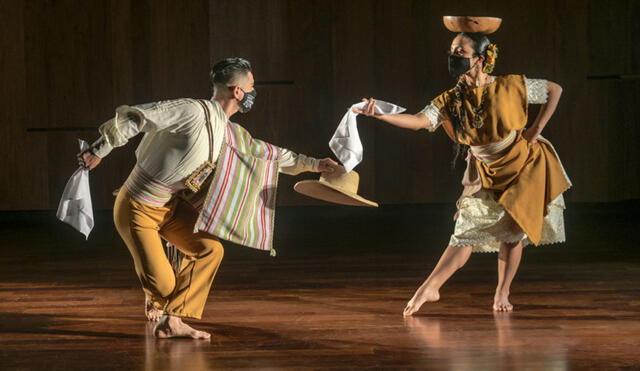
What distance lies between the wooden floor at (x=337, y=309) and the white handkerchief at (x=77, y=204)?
0.44m

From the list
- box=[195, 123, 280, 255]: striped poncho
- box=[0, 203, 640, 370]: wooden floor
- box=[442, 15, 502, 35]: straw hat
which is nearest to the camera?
box=[0, 203, 640, 370]: wooden floor

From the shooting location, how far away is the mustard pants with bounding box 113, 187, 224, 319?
3795 millimetres

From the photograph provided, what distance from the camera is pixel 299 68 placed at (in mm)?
7547

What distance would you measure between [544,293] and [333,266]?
126 centimetres

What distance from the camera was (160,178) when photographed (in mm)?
3754

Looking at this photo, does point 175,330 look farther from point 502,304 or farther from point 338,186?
point 502,304

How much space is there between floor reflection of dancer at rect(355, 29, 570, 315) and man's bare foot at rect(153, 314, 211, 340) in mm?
891

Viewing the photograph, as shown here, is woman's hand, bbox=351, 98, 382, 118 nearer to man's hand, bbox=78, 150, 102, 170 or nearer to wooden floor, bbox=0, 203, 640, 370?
wooden floor, bbox=0, 203, 640, 370

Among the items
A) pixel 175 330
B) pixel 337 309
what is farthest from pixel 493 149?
pixel 175 330

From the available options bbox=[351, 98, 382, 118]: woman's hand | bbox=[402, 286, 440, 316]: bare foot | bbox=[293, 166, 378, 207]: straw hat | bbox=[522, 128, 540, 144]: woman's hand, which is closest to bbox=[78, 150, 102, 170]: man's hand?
bbox=[293, 166, 378, 207]: straw hat

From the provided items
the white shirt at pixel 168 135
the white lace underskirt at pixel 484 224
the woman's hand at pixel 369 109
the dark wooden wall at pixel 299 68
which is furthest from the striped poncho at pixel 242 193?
the dark wooden wall at pixel 299 68

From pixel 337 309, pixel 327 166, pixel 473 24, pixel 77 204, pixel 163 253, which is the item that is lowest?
pixel 337 309

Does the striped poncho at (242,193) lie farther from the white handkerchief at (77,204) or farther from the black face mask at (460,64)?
the black face mask at (460,64)

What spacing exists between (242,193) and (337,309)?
81 cm
